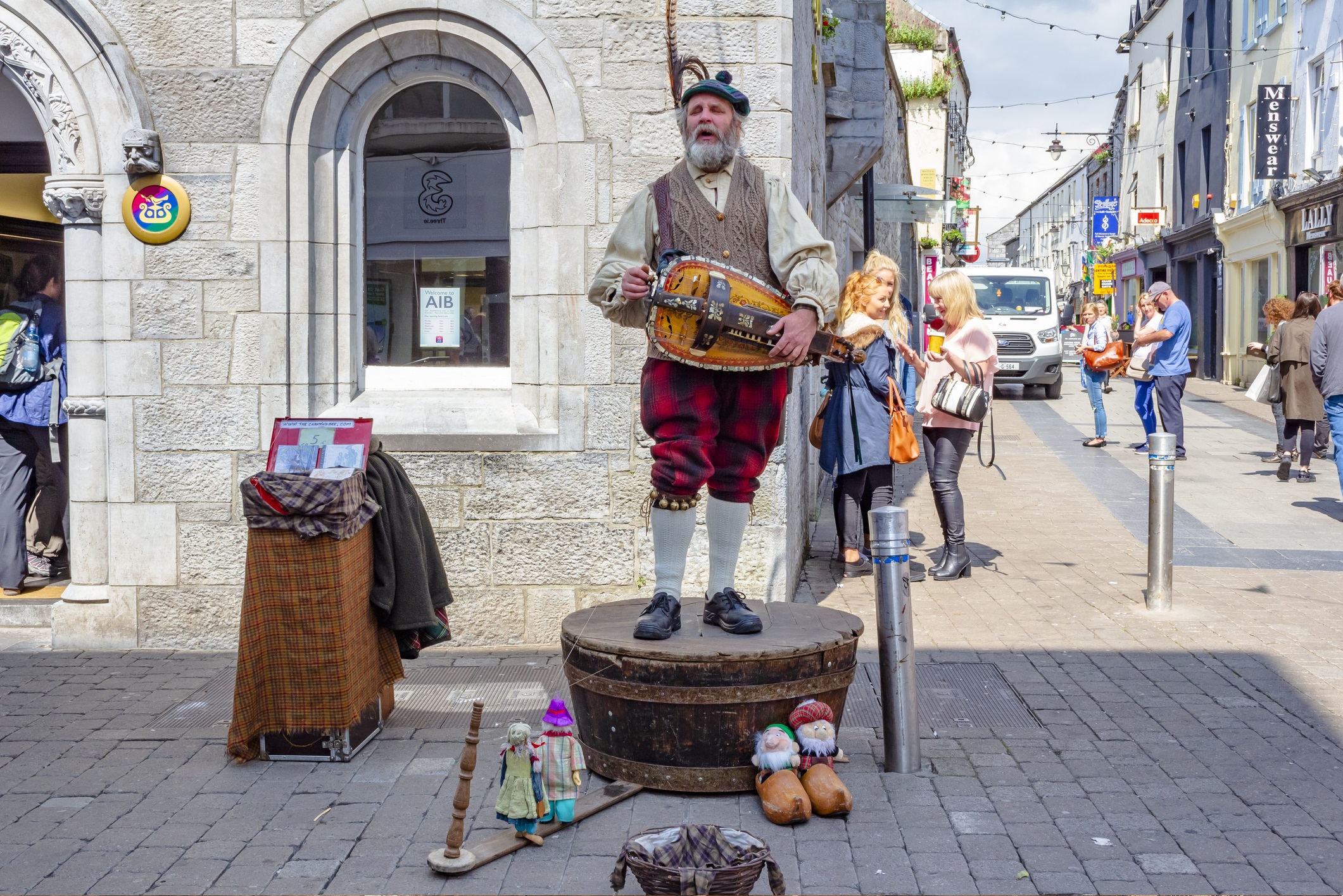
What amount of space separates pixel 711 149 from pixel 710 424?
914 millimetres

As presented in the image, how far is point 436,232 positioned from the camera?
655 cm

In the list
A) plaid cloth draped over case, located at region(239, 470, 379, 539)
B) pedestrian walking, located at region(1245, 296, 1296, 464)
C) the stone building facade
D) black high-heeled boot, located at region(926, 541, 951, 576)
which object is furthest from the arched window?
pedestrian walking, located at region(1245, 296, 1296, 464)

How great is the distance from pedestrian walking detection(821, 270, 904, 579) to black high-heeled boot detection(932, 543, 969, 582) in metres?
0.55

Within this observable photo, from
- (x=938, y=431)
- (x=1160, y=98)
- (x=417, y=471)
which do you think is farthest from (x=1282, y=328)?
(x=1160, y=98)

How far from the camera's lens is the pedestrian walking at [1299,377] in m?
11.5

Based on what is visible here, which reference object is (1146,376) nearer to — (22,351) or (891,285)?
(891,285)

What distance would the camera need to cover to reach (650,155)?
605 cm

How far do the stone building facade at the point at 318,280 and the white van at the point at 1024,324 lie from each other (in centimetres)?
1493

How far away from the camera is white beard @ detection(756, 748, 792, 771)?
397 cm

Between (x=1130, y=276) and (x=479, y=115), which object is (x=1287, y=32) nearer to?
(x=1130, y=276)

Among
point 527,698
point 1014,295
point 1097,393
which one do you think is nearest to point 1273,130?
point 1014,295

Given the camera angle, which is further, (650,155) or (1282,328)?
(1282,328)

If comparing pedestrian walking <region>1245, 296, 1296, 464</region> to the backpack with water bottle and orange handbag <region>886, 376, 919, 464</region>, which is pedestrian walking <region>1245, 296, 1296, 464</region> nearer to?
orange handbag <region>886, 376, 919, 464</region>

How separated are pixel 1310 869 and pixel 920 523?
255 inches
